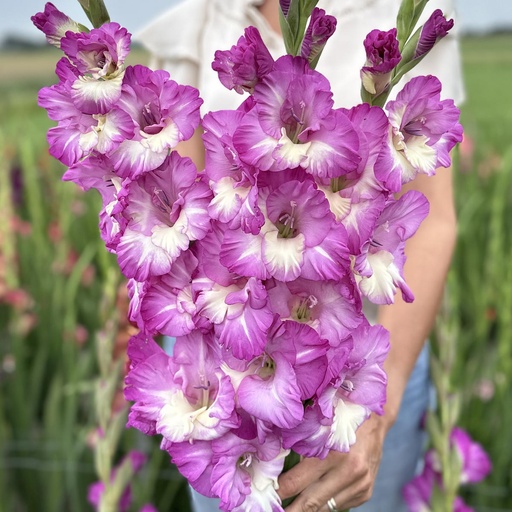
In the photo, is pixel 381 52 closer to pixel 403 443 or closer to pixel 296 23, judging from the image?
pixel 296 23

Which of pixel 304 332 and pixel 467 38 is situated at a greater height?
pixel 467 38

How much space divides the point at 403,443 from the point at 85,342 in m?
0.93

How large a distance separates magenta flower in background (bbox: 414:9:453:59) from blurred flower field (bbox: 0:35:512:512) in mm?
477

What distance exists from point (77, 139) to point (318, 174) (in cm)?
15

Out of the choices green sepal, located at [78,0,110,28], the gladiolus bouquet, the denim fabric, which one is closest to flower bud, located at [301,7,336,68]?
the gladiolus bouquet

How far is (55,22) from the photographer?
1.32 ft

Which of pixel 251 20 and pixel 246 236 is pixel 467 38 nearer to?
pixel 251 20

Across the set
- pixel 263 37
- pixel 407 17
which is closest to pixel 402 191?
pixel 263 37

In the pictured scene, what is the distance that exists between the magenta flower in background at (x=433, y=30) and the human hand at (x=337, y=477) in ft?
0.95

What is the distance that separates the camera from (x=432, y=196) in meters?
0.76

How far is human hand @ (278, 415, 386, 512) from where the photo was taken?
0.48 m

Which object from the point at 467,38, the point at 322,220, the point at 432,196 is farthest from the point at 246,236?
the point at 467,38

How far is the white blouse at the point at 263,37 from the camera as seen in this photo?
77cm

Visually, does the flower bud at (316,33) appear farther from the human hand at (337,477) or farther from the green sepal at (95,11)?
the human hand at (337,477)
